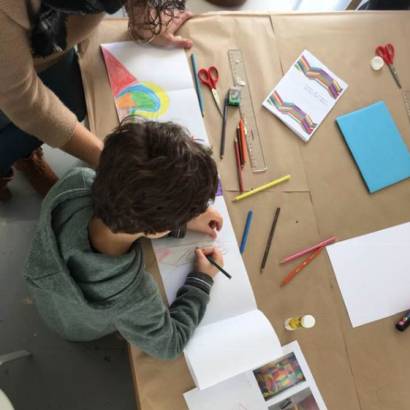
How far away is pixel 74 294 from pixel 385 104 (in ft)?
2.76

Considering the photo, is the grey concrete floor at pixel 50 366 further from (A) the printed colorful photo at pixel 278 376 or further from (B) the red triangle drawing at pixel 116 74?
(B) the red triangle drawing at pixel 116 74

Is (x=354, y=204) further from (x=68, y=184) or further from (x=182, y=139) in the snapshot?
(x=68, y=184)

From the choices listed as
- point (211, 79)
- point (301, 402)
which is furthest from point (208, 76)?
point (301, 402)

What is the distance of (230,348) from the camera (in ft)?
2.36

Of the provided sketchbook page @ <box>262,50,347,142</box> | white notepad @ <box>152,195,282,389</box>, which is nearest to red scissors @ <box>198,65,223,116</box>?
sketchbook page @ <box>262,50,347,142</box>

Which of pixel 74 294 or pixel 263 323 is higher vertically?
pixel 74 294

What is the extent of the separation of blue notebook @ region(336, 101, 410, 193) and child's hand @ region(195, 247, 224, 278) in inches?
15.8

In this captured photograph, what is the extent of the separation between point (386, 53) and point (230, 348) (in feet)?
2.71

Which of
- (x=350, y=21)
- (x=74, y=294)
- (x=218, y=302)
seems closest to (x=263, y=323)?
(x=218, y=302)

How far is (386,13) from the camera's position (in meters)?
1.07

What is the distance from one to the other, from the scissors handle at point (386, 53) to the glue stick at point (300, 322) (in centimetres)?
69

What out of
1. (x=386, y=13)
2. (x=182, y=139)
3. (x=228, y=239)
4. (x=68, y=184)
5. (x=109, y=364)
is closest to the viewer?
(x=182, y=139)

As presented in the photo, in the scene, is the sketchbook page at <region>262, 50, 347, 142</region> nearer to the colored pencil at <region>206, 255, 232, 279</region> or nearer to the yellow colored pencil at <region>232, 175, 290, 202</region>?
the yellow colored pencil at <region>232, 175, 290, 202</region>

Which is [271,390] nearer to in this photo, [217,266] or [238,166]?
[217,266]
